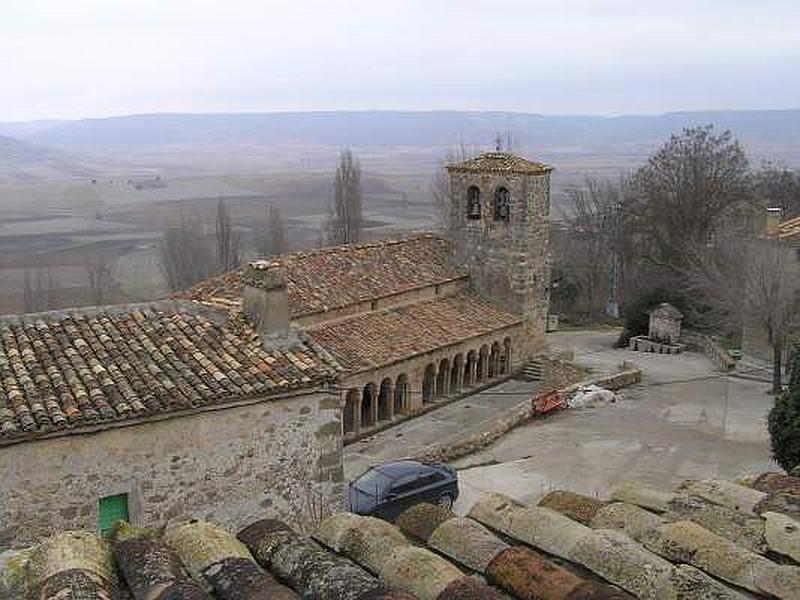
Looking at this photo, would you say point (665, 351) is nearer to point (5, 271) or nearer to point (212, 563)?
point (212, 563)

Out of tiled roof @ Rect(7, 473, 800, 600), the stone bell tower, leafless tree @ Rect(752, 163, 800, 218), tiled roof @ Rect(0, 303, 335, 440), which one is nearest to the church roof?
the stone bell tower

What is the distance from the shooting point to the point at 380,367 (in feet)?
76.9

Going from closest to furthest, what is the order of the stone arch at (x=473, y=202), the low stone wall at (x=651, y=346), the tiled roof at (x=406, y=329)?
1. the tiled roof at (x=406, y=329)
2. the stone arch at (x=473, y=202)
3. the low stone wall at (x=651, y=346)

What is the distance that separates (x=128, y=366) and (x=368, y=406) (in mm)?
12606

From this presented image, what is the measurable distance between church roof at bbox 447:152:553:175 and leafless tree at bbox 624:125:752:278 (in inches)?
556

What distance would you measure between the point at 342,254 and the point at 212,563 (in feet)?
75.0

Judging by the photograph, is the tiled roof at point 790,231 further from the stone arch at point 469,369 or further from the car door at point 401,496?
the car door at point 401,496

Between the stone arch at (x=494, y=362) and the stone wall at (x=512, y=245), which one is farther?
the stone wall at (x=512, y=245)

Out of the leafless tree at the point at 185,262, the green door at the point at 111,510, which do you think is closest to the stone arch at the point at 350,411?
the green door at the point at 111,510

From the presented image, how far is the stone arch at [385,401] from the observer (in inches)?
957

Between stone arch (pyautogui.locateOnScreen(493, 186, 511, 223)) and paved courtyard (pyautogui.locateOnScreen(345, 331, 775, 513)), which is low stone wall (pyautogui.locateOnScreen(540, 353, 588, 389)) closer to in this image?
paved courtyard (pyautogui.locateOnScreen(345, 331, 775, 513))

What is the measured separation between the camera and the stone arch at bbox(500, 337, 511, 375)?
97.7 feet

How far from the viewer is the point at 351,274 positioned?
26.7 metres

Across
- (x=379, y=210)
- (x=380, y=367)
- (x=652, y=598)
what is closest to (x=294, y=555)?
(x=652, y=598)
